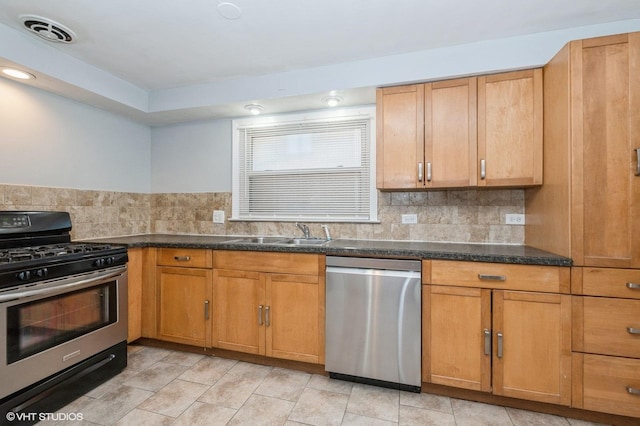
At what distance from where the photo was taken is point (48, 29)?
1934 millimetres

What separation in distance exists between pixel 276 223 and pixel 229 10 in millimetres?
1818

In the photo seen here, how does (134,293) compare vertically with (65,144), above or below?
below

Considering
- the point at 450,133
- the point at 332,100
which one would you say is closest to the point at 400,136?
the point at 450,133

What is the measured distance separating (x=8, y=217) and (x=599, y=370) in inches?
153

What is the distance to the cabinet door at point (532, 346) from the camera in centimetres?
176

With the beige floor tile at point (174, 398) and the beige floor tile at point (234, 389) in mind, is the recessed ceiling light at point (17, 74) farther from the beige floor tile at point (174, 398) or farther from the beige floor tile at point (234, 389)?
the beige floor tile at point (234, 389)

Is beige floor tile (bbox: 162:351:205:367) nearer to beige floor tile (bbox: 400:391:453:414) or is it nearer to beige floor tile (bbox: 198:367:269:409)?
beige floor tile (bbox: 198:367:269:409)

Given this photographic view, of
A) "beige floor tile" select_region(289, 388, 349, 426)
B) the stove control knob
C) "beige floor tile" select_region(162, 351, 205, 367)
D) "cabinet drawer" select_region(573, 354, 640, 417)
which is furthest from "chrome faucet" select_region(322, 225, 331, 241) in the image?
the stove control knob

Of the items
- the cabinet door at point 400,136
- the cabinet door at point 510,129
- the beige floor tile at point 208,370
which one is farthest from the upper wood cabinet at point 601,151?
the beige floor tile at point 208,370

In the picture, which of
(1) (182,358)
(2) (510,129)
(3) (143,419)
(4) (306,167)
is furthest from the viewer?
(4) (306,167)

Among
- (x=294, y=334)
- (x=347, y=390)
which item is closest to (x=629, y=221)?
(x=347, y=390)

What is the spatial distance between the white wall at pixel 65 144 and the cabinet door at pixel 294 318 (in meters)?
Answer: 2.02

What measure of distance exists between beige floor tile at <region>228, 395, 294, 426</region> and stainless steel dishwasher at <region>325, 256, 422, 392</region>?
0.43 m

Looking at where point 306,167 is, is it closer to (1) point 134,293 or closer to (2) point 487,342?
(1) point 134,293
